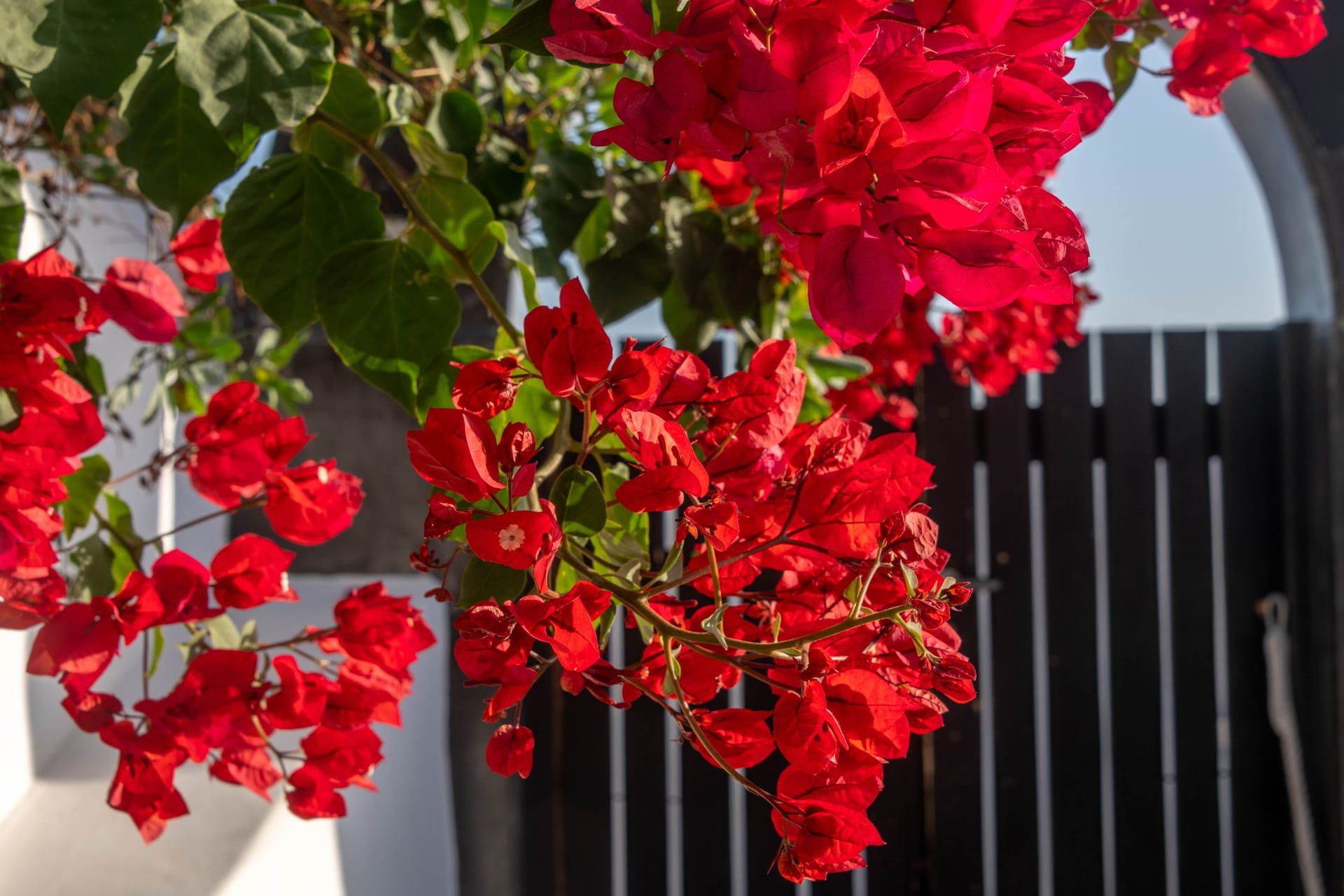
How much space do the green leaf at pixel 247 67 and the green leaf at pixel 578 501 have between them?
0.55 feet

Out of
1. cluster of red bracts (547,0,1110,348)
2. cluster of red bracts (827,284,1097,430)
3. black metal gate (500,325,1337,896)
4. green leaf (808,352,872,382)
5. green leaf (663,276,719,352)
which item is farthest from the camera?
black metal gate (500,325,1337,896)

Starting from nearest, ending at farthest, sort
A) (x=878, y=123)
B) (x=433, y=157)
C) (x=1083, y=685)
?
1. (x=878, y=123)
2. (x=433, y=157)
3. (x=1083, y=685)

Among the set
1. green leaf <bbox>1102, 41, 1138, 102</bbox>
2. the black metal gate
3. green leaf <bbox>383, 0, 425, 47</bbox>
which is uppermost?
green leaf <bbox>383, 0, 425, 47</bbox>

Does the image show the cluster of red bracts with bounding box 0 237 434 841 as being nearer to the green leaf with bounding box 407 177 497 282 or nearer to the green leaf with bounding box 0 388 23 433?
the green leaf with bounding box 0 388 23 433

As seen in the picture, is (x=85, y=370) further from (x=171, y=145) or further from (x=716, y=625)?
(x=716, y=625)

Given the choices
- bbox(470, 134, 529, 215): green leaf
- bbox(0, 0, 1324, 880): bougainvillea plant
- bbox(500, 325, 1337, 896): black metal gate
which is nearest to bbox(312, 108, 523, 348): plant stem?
bbox(0, 0, 1324, 880): bougainvillea plant

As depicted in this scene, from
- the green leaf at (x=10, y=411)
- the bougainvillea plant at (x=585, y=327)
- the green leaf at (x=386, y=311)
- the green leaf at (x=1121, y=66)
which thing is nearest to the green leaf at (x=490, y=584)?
the bougainvillea plant at (x=585, y=327)

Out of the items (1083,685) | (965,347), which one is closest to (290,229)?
(965,347)

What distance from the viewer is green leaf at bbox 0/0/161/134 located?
12.0 inches

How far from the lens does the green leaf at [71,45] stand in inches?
12.0

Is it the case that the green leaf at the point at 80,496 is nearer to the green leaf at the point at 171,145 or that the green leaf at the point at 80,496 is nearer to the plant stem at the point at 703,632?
the green leaf at the point at 171,145

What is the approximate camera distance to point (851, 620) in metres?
0.26

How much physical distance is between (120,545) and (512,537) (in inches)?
15.1

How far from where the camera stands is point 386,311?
1.24 ft
